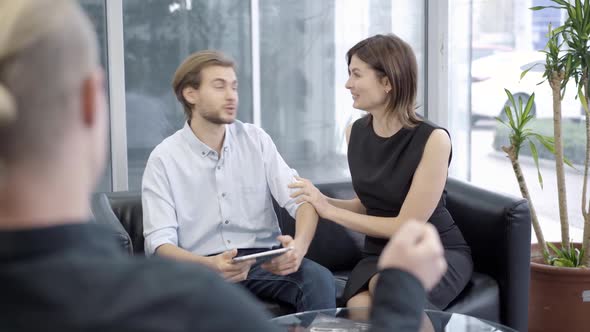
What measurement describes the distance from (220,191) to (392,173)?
0.68 metres

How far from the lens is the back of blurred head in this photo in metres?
0.72

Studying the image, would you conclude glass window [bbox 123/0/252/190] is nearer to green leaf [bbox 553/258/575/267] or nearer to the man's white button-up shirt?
the man's white button-up shirt

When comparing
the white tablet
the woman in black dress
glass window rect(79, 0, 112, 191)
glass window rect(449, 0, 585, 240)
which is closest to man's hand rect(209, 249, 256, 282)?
the white tablet

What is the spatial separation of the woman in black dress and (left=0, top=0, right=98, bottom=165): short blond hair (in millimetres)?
2243

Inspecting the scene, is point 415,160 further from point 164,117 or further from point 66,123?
point 66,123

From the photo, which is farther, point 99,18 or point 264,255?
point 99,18

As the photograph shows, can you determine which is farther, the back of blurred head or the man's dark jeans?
the man's dark jeans

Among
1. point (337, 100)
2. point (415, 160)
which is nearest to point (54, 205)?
point (415, 160)

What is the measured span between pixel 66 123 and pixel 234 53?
3.43 meters

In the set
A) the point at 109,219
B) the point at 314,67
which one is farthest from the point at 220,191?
the point at 314,67

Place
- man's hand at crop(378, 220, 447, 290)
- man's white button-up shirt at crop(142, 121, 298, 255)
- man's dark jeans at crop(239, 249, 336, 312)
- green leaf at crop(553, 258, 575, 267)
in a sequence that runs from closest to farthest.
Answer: man's hand at crop(378, 220, 447, 290) < man's dark jeans at crop(239, 249, 336, 312) < man's white button-up shirt at crop(142, 121, 298, 255) < green leaf at crop(553, 258, 575, 267)

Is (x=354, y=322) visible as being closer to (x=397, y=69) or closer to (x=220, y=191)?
(x=220, y=191)

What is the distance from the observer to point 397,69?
3.02m

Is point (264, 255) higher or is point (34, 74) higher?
point (34, 74)
